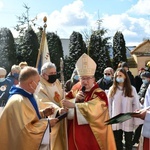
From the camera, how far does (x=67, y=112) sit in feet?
16.6

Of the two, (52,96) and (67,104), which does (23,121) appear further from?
(52,96)

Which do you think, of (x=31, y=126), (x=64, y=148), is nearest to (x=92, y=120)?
(x=64, y=148)

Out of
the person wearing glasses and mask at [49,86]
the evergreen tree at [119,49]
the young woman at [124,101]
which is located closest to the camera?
the person wearing glasses and mask at [49,86]

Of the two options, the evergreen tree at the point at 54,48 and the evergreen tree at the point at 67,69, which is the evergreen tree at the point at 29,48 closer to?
the evergreen tree at the point at 54,48

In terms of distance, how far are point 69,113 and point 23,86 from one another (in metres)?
1.12

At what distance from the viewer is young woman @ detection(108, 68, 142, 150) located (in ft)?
23.0

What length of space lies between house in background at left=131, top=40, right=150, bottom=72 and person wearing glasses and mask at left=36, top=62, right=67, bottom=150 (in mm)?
21452

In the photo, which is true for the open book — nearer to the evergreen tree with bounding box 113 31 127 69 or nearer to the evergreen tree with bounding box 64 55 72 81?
the evergreen tree with bounding box 64 55 72 81

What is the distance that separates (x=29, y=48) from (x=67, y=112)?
14035 millimetres

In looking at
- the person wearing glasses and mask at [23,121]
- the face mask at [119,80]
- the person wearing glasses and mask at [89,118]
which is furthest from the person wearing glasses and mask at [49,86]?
the face mask at [119,80]

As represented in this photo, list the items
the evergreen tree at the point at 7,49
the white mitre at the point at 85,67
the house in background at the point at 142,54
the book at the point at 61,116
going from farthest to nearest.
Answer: the house in background at the point at 142,54
the evergreen tree at the point at 7,49
the white mitre at the point at 85,67
the book at the point at 61,116

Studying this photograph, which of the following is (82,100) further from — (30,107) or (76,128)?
(30,107)

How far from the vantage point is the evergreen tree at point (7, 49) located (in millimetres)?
18297

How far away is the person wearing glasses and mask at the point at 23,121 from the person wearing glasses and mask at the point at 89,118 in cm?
Result: 82
